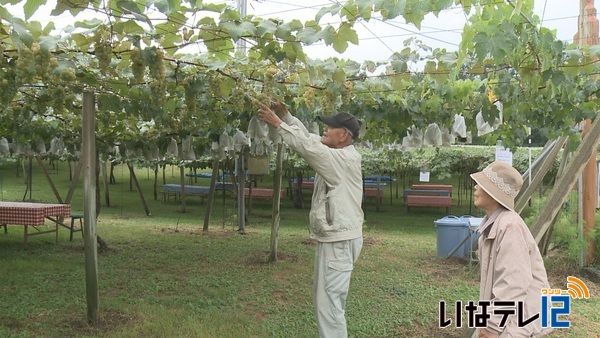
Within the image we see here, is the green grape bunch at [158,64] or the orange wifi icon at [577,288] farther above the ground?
the green grape bunch at [158,64]

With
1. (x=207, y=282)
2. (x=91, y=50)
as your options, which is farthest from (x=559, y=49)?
(x=207, y=282)

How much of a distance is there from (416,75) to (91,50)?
2763 millimetres

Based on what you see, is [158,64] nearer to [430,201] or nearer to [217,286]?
[217,286]

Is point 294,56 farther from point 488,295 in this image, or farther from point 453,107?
point 453,107

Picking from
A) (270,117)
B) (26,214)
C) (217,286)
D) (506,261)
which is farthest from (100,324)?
(26,214)

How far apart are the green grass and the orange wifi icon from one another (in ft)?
0.47

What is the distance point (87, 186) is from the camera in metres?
4.86

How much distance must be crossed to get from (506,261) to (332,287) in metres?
1.46

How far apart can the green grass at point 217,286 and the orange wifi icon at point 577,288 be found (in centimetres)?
14

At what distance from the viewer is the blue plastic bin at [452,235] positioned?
28.4 ft

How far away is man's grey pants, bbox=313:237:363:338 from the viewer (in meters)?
3.57

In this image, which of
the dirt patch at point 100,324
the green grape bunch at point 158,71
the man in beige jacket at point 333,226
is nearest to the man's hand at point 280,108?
the man in beige jacket at point 333,226

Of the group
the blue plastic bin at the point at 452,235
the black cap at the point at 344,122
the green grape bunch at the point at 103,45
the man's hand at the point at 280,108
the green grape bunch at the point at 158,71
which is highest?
the green grape bunch at the point at 103,45

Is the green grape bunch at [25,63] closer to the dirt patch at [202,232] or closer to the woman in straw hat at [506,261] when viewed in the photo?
the woman in straw hat at [506,261]
